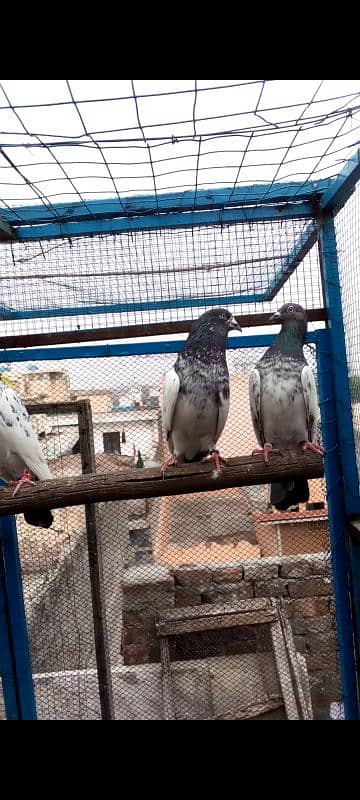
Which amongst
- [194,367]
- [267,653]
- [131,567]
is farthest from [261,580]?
[194,367]

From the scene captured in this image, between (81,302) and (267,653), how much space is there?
2.02 meters

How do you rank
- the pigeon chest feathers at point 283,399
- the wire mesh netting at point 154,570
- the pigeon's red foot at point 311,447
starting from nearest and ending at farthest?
the pigeon's red foot at point 311,447 → the pigeon chest feathers at point 283,399 → the wire mesh netting at point 154,570

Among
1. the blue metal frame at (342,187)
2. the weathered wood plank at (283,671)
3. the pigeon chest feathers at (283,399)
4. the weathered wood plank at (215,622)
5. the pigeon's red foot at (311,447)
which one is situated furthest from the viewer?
the weathered wood plank at (215,622)

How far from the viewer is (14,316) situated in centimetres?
211

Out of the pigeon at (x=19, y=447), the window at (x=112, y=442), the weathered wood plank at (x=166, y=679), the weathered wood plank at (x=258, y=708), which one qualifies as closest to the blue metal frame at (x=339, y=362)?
the window at (x=112, y=442)

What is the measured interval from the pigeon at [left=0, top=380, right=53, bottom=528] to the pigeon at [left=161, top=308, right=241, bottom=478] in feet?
1.88

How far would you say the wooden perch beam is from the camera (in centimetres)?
175

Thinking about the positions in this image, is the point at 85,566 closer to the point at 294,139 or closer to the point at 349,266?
the point at 349,266

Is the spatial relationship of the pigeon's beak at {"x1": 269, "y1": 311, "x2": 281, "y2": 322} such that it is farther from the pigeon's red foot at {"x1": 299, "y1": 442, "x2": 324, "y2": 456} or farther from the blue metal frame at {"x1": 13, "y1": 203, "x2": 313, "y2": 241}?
the pigeon's red foot at {"x1": 299, "y1": 442, "x2": 324, "y2": 456}

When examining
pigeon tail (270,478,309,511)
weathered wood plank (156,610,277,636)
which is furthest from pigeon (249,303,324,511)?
weathered wood plank (156,610,277,636)

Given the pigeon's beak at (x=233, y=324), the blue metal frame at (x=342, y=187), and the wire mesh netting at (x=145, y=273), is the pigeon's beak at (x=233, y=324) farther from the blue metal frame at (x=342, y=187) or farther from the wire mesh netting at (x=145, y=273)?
the blue metal frame at (x=342, y=187)

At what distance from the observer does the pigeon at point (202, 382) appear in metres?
1.99

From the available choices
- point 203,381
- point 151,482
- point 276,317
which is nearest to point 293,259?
point 276,317

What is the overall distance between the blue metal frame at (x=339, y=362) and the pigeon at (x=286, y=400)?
20 centimetres
